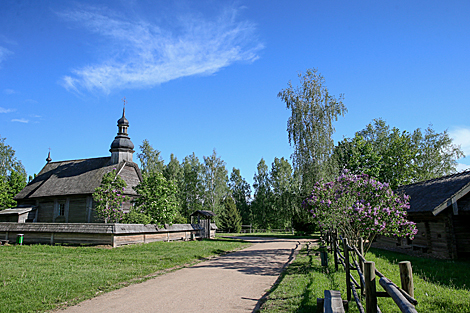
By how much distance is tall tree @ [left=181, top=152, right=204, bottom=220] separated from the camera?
49.6 m

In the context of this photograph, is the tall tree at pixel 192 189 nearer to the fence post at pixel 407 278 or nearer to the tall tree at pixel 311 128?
the tall tree at pixel 311 128

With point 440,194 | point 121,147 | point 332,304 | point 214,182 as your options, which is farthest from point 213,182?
point 332,304

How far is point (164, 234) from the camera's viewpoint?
76.3ft

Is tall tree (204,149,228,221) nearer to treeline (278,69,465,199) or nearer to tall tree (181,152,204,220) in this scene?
tall tree (181,152,204,220)

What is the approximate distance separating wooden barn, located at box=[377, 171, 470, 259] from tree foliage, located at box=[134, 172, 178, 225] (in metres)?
16.1

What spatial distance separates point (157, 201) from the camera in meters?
23.8

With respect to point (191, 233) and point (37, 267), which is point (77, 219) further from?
point (37, 267)

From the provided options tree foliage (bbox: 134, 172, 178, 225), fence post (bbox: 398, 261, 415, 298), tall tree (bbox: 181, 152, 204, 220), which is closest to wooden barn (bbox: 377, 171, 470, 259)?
fence post (bbox: 398, 261, 415, 298)

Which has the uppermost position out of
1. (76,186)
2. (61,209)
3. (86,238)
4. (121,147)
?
(121,147)

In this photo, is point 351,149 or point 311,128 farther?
point 351,149

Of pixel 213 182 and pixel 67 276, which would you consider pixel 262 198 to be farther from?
pixel 67 276

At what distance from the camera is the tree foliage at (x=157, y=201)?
23.4 meters

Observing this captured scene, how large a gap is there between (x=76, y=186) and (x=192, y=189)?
69.5ft

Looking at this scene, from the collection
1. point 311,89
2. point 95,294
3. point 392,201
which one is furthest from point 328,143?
point 95,294
